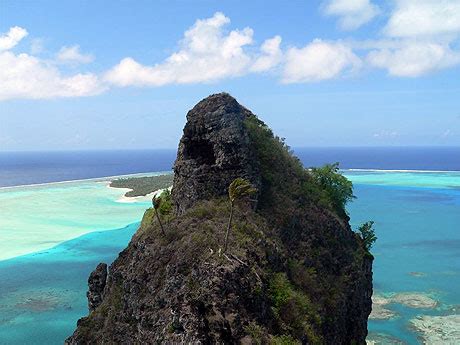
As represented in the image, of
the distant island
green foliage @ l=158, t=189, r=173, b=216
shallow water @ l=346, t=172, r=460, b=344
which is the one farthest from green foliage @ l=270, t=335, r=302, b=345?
the distant island

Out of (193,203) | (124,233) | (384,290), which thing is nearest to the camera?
(193,203)

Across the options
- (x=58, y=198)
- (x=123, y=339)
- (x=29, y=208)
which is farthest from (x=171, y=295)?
(x=58, y=198)

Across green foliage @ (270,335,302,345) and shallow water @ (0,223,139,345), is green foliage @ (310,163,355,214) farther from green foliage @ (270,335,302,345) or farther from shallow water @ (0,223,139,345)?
shallow water @ (0,223,139,345)

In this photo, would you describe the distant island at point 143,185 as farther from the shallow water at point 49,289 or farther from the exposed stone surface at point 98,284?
the exposed stone surface at point 98,284

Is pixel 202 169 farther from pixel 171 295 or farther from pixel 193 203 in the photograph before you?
pixel 171 295

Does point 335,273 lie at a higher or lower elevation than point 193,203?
lower

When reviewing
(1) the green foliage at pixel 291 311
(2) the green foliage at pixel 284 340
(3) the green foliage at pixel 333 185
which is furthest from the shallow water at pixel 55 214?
(2) the green foliage at pixel 284 340
